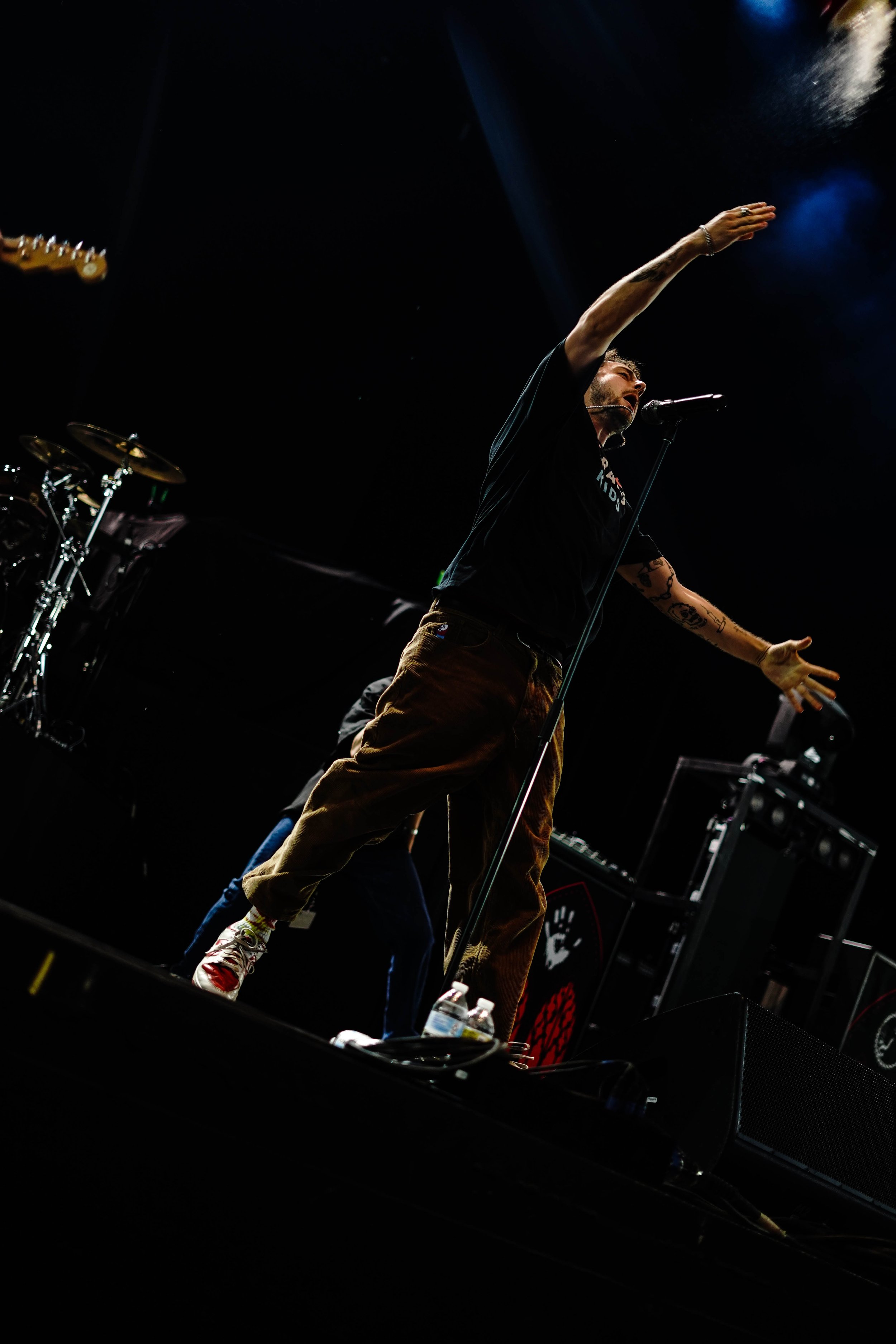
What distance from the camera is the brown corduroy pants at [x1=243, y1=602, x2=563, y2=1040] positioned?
77.5 inches

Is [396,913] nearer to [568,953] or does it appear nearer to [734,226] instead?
[568,953]

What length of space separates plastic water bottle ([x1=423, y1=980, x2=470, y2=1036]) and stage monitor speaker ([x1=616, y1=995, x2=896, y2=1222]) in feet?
1.86

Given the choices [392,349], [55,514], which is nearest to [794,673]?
[55,514]

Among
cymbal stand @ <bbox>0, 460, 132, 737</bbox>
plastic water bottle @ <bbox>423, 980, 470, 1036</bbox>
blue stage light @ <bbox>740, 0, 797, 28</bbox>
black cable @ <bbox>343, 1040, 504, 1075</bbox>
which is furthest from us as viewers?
cymbal stand @ <bbox>0, 460, 132, 737</bbox>

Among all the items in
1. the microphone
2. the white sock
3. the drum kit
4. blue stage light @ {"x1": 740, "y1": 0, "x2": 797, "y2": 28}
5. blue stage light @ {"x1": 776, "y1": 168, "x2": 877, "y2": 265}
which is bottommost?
the white sock

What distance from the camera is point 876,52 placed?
3.50 metres

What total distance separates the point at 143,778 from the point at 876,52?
374 cm

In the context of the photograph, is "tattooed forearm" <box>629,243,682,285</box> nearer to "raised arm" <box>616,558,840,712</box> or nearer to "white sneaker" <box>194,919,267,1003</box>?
"raised arm" <box>616,558,840,712</box>

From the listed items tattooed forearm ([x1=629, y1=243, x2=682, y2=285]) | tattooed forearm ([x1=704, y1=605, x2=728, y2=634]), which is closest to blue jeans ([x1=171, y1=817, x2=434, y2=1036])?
tattooed forearm ([x1=704, y1=605, x2=728, y2=634])

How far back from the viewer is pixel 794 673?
2.52 metres

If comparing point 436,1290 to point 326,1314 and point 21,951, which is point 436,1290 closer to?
point 326,1314

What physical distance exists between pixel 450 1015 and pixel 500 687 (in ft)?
2.35

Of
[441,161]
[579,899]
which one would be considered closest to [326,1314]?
[579,899]

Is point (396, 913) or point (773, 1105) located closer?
point (773, 1105)
